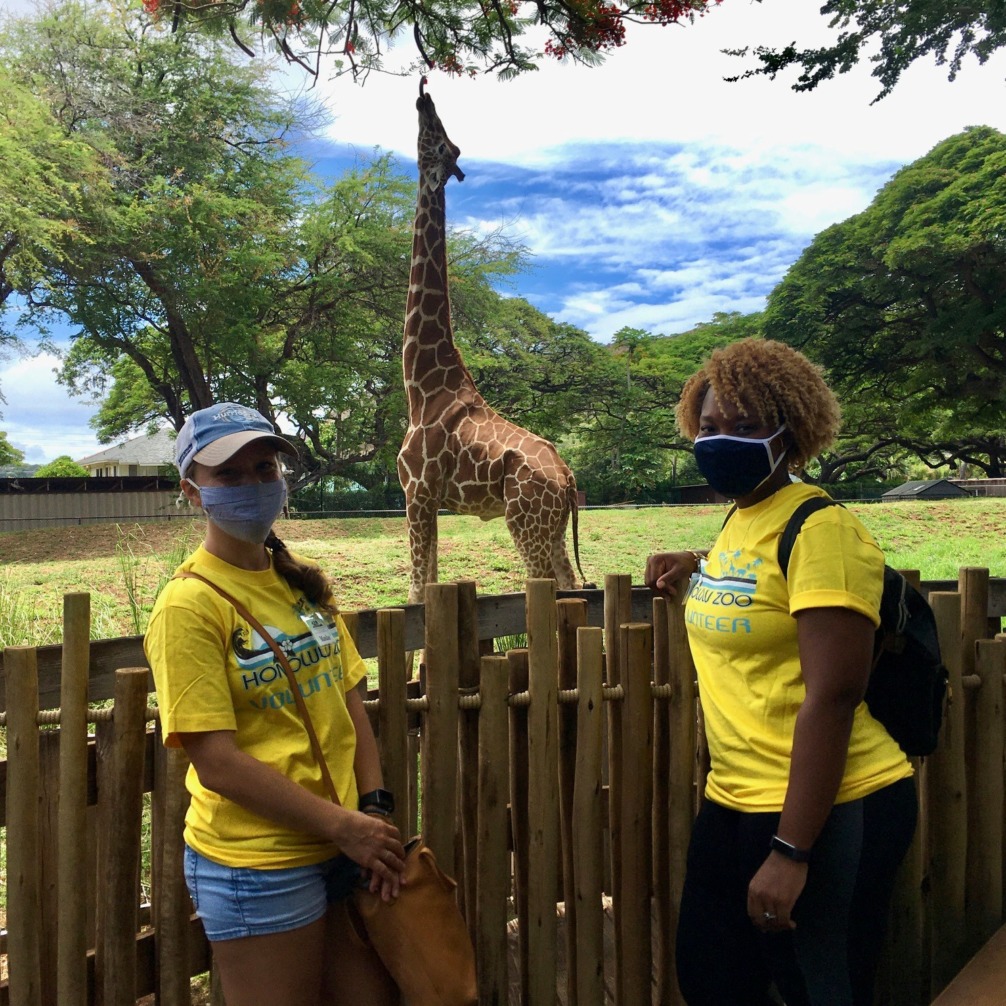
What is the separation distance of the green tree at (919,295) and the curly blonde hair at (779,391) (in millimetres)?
8037

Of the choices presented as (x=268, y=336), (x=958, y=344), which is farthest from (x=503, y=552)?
(x=268, y=336)

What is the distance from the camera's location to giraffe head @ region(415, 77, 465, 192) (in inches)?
171

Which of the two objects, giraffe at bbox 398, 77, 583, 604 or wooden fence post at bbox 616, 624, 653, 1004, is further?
giraffe at bbox 398, 77, 583, 604

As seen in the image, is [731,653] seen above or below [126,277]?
below

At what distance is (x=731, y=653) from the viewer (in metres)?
1.59

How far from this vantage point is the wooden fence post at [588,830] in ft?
7.21

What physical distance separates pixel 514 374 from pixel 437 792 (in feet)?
54.0

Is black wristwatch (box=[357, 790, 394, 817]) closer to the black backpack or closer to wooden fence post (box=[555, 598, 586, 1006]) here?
wooden fence post (box=[555, 598, 586, 1006])

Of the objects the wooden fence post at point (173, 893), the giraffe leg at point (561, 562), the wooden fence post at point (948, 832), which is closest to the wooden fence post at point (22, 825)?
the wooden fence post at point (173, 893)

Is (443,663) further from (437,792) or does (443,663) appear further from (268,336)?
(268,336)

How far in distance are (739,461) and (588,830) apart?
1154mm

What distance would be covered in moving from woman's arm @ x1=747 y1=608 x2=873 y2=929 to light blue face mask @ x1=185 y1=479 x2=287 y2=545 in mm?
1025

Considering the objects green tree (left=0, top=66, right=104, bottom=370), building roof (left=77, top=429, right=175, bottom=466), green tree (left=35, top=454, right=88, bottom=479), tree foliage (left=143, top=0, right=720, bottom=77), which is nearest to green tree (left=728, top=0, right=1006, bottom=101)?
tree foliage (left=143, top=0, right=720, bottom=77)

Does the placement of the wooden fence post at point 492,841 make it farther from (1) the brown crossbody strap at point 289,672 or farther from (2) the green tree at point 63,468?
(2) the green tree at point 63,468
